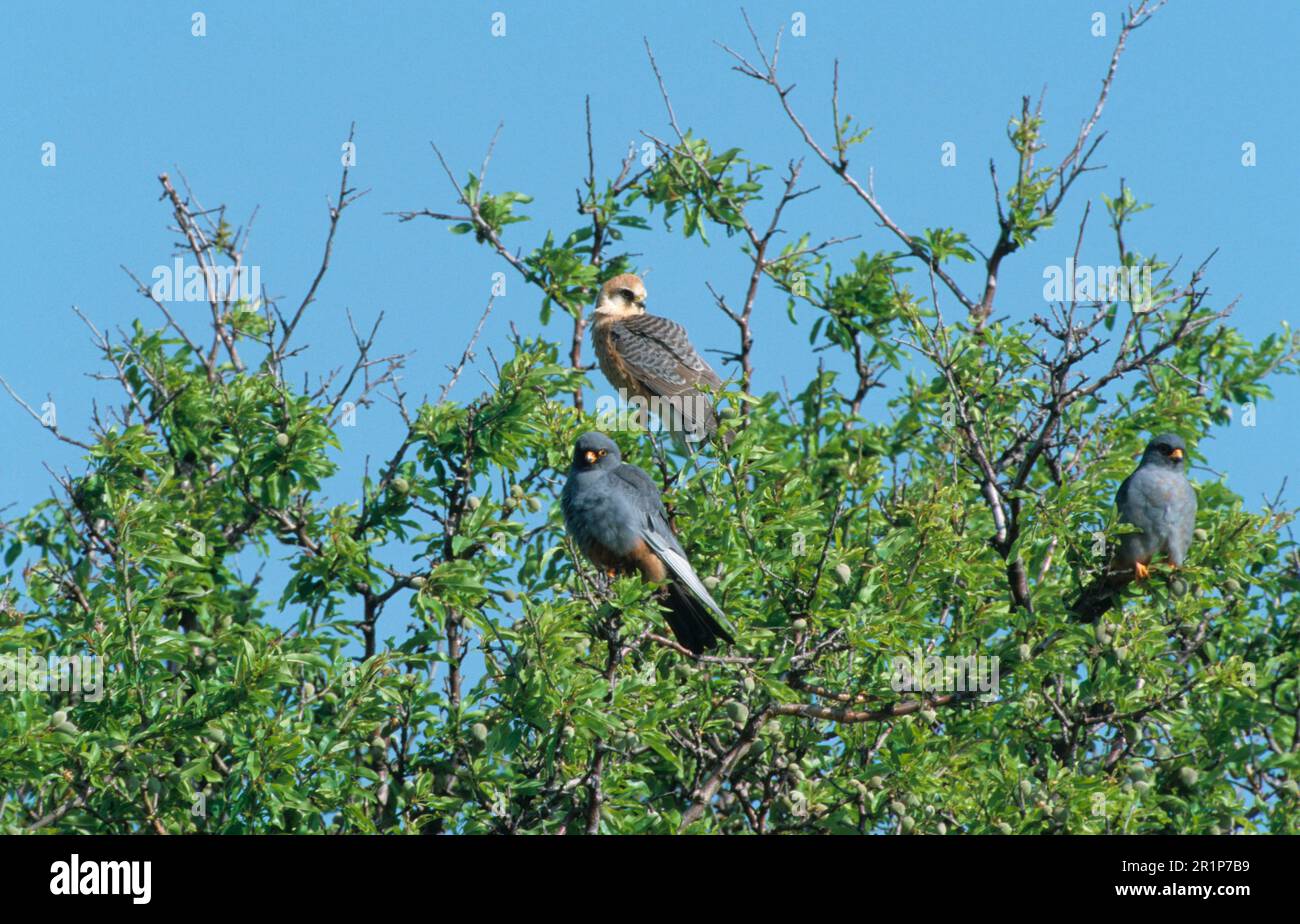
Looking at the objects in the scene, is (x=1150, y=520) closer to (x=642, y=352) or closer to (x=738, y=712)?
(x=738, y=712)

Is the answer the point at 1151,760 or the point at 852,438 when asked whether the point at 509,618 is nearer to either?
the point at 852,438

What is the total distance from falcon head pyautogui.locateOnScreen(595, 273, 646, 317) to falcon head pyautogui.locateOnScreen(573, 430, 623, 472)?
3826 mm

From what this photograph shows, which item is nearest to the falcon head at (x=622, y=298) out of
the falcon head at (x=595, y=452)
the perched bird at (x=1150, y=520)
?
the falcon head at (x=595, y=452)

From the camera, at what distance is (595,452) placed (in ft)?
27.6

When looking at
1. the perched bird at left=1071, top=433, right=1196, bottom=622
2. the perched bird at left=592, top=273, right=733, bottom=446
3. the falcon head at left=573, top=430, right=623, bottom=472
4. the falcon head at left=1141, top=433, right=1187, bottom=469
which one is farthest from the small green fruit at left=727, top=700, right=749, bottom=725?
the perched bird at left=592, top=273, right=733, bottom=446

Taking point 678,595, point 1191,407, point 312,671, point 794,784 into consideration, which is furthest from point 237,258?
point 1191,407

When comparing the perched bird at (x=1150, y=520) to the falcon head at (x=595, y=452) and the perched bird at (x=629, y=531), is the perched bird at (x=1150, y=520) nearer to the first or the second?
the perched bird at (x=629, y=531)

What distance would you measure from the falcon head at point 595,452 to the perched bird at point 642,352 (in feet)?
8.18

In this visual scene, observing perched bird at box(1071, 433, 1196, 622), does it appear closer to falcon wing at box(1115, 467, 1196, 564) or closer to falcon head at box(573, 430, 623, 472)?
falcon wing at box(1115, 467, 1196, 564)

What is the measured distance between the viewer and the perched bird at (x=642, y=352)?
37.7 feet

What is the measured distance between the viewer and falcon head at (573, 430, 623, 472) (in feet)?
27.6

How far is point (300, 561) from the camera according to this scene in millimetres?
8547

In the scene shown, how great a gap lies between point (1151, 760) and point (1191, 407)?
6.52 feet

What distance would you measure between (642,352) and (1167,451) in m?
4.02
